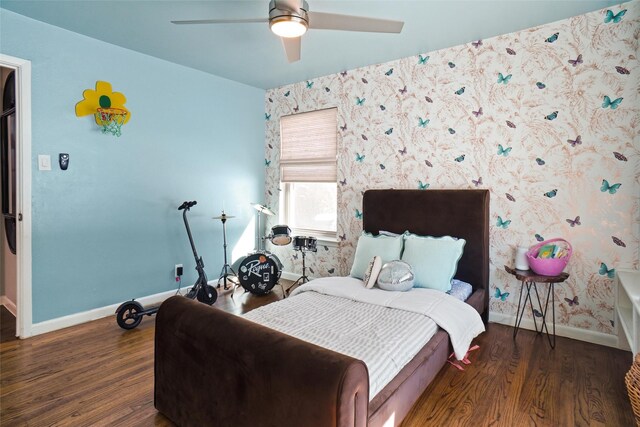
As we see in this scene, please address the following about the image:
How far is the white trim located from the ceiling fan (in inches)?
103

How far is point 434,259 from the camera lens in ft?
9.35

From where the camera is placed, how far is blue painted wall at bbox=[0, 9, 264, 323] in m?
2.89

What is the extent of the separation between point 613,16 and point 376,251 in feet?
8.22

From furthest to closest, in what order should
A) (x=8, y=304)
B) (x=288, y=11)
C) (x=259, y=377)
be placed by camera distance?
(x=8, y=304)
(x=288, y=11)
(x=259, y=377)

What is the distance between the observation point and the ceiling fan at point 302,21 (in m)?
2.00

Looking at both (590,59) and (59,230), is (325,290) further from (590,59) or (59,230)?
(590,59)

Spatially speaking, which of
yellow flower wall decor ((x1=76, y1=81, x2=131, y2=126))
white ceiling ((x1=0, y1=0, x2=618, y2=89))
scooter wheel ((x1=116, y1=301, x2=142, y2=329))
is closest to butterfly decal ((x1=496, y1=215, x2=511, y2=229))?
white ceiling ((x1=0, y1=0, x2=618, y2=89))

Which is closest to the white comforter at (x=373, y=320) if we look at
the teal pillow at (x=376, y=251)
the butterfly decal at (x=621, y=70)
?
the teal pillow at (x=376, y=251)

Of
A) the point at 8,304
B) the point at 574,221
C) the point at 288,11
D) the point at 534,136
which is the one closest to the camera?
the point at 288,11

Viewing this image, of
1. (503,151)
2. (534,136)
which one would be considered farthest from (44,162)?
(534,136)

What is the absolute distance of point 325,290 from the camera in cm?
271

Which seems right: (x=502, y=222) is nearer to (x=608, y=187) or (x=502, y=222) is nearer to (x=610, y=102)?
(x=608, y=187)

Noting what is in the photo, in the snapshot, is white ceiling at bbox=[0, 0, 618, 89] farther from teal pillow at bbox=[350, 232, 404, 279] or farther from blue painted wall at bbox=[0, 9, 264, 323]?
teal pillow at bbox=[350, 232, 404, 279]

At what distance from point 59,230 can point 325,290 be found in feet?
7.70
